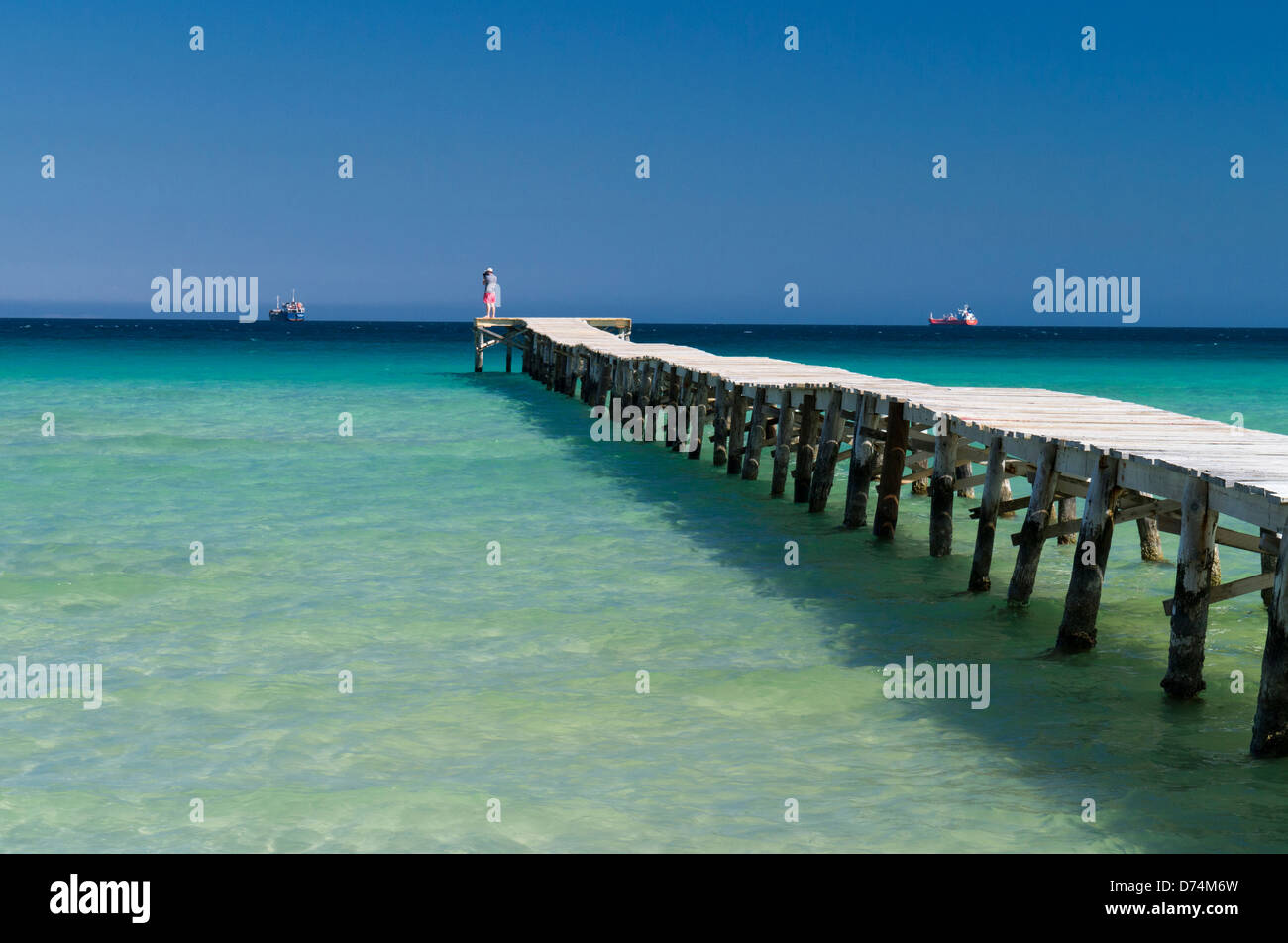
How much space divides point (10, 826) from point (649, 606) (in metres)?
4.59

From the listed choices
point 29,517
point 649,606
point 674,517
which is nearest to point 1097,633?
point 649,606

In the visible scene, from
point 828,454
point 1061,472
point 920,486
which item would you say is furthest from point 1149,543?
point 920,486

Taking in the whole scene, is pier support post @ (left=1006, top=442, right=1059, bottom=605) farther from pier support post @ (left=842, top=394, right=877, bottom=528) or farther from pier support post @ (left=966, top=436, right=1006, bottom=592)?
pier support post @ (left=842, top=394, right=877, bottom=528)

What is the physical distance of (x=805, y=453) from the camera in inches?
547

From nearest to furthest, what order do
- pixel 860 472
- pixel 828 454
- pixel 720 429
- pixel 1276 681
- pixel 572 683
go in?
pixel 1276 681 < pixel 572 683 < pixel 860 472 < pixel 828 454 < pixel 720 429

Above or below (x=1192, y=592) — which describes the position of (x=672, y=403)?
above

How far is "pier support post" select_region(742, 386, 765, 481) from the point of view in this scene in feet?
47.4

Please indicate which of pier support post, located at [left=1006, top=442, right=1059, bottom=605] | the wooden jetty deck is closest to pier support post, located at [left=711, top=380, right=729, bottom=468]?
the wooden jetty deck

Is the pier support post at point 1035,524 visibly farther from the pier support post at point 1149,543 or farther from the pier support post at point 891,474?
the pier support post at point 891,474

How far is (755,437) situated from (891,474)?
11.5 feet

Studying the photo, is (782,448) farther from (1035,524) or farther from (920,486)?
(1035,524)

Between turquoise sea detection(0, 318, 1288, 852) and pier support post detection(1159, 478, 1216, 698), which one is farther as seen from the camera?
pier support post detection(1159, 478, 1216, 698)

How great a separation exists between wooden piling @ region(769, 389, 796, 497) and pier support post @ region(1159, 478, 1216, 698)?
23.8ft
